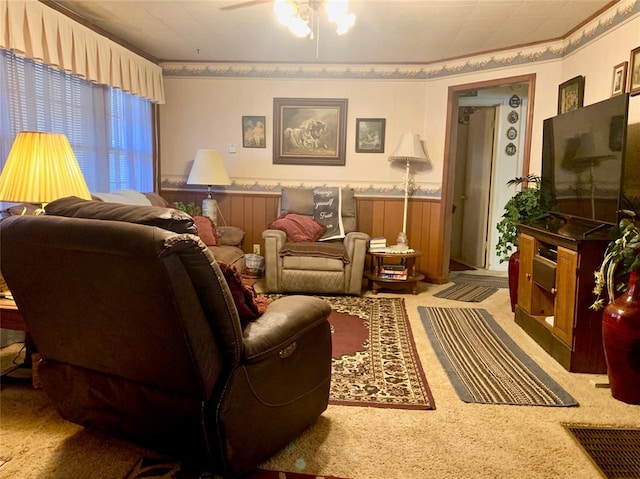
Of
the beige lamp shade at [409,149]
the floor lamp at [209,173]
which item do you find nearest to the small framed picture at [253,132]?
the floor lamp at [209,173]

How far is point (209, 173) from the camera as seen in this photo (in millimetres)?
4598

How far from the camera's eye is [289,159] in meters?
5.02

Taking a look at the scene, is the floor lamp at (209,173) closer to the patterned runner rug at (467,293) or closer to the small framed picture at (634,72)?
the patterned runner rug at (467,293)

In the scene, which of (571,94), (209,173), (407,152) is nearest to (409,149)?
(407,152)

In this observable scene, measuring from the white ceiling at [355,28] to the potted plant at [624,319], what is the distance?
1.84 m

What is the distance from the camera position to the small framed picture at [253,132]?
16.4 ft

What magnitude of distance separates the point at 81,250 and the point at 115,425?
738 millimetres

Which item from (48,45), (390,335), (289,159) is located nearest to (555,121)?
(390,335)

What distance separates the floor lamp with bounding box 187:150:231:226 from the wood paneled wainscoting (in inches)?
15.1

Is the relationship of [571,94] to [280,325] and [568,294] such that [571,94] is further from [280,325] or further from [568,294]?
[280,325]

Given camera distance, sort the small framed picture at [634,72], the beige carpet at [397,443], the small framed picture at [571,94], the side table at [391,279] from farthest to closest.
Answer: the side table at [391,279] → the small framed picture at [571,94] → the small framed picture at [634,72] → the beige carpet at [397,443]

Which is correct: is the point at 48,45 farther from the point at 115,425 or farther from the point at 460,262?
the point at 460,262

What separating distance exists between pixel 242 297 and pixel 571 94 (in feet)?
10.8

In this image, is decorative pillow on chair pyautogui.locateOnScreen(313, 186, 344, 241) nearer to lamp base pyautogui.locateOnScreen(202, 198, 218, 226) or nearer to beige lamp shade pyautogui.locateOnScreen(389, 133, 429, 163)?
beige lamp shade pyautogui.locateOnScreen(389, 133, 429, 163)
